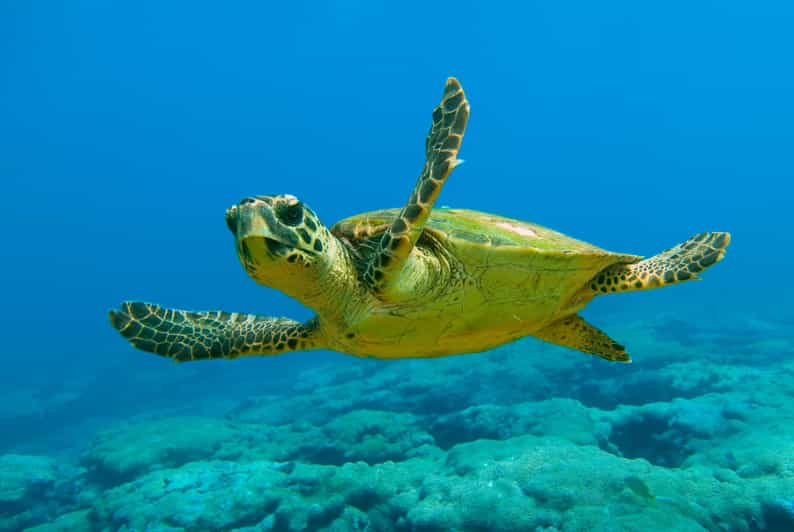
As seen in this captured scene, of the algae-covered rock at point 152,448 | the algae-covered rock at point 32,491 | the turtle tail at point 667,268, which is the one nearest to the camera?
the turtle tail at point 667,268

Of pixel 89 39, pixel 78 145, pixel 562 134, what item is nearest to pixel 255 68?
pixel 89 39

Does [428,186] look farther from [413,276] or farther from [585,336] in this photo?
[585,336]

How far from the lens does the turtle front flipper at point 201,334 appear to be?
419 centimetres

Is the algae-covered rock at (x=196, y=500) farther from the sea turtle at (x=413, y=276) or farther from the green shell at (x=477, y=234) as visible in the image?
the green shell at (x=477, y=234)

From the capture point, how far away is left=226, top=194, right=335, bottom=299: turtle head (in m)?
2.74

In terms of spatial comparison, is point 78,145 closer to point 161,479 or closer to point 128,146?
point 128,146

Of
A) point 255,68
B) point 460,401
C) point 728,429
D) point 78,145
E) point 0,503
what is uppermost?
point 255,68

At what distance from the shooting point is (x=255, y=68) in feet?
391

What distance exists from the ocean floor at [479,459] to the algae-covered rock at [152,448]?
48mm

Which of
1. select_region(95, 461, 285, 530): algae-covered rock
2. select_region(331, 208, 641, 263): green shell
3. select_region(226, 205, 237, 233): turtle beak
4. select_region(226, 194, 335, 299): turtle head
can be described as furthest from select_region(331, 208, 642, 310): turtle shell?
select_region(95, 461, 285, 530): algae-covered rock

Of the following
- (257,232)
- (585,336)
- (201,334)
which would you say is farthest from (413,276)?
(585,336)

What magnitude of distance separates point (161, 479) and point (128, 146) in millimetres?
138094

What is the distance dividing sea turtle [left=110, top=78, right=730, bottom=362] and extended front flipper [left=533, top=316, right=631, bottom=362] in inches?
4.6

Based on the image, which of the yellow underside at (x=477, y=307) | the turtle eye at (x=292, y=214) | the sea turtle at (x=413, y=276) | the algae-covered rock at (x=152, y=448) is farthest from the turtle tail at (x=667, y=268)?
the algae-covered rock at (x=152, y=448)
